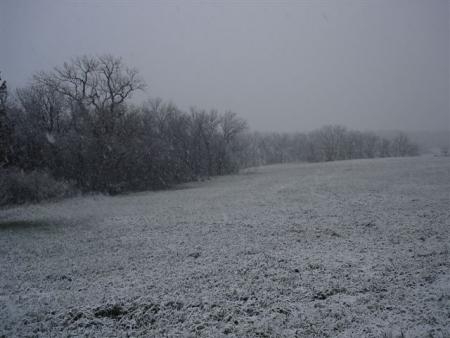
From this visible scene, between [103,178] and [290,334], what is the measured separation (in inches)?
1170

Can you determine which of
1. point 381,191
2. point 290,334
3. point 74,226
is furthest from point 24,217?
point 381,191

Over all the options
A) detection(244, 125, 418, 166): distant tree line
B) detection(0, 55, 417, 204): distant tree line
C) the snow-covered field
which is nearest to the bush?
detection(0, 55, 417, 204): distant tree line

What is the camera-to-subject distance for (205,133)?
6178 cm

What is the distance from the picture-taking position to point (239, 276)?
22.0 feet

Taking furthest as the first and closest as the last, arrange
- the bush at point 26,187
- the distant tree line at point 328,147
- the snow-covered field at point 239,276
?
the distant tree line at point 328,147 < the bush at point 26,187 < the snow-covered field at point 239,276

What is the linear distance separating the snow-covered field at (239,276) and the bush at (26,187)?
1122 centimetres

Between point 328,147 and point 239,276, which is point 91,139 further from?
point 328,147

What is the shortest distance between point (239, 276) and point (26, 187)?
24.0 m

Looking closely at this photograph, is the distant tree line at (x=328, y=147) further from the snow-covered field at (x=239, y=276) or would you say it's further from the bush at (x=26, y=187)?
the snow-covered field at (x=239, y=276)

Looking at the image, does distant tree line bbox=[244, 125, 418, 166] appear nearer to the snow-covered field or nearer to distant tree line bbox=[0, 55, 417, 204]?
distant tree line bbox=[0, 55, 417, 204]

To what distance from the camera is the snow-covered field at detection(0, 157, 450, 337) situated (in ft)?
16.0

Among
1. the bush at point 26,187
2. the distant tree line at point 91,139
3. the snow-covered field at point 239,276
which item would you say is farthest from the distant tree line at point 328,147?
the snow-covered field at point 239,276

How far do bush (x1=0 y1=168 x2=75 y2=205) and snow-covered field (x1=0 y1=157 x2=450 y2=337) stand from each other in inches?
442

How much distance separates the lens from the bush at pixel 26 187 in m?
22.6
